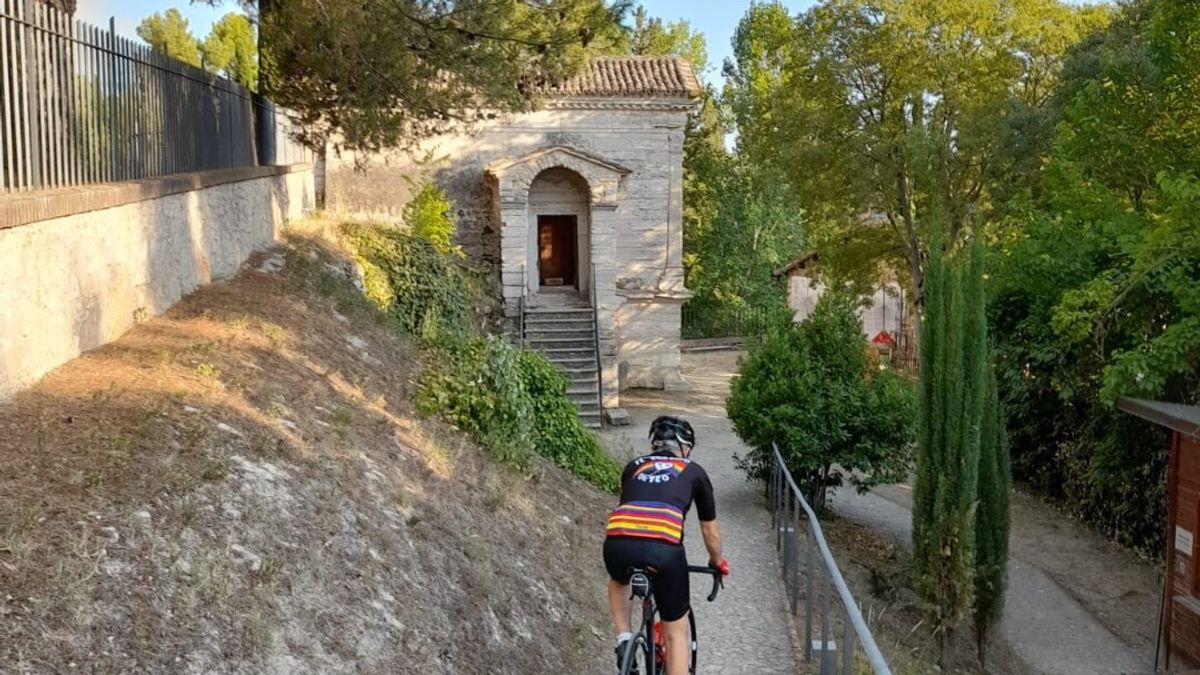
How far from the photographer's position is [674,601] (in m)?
5.27

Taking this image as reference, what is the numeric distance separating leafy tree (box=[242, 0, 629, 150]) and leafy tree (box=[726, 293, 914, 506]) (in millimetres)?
4664

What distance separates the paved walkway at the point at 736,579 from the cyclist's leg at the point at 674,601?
2160 mm

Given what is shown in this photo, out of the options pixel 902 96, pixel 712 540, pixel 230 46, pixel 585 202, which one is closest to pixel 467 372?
pixel 712 540

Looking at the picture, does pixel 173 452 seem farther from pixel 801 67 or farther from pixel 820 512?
pixel 801 67

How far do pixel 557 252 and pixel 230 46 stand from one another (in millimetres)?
22600

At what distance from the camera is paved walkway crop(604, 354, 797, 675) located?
7.65 metres

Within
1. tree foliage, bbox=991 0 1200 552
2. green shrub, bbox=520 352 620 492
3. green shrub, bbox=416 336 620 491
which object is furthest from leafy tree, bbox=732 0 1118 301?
green shrub, bbox=416 336 620 491

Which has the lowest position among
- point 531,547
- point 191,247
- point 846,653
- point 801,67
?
point 531,547

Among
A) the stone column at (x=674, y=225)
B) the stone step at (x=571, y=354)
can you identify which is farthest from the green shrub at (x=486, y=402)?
the stone column at (x=674, y=225)

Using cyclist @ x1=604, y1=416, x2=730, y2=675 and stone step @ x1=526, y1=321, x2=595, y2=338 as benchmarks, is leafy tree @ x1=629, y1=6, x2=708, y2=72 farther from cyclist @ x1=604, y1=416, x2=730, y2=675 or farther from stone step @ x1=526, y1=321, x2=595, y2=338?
cyclist @ x1=604, y1=416, x2=730, y2=675

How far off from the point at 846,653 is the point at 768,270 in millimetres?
40013

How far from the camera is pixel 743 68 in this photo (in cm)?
5000

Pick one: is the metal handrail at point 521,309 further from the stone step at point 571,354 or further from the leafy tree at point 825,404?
the leafy tree at point 825,404

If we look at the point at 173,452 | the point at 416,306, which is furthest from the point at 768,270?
the point at 173,452
